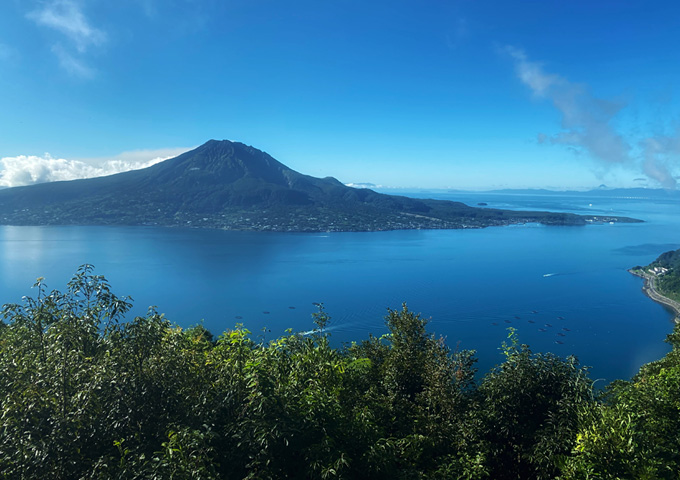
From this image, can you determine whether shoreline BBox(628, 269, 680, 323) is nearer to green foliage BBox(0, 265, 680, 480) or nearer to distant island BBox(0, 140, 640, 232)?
green foliage BBox(0, 265, 680, 480)

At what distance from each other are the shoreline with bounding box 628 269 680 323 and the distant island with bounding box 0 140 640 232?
40195 mm

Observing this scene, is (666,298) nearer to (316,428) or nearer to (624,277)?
(624,277)

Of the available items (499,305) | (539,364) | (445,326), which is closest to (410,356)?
(539,364)

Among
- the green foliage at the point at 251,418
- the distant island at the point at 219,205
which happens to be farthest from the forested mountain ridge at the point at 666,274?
the distant island at the point at 219,205

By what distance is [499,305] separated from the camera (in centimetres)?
2830

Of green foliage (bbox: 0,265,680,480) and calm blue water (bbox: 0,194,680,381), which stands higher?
green foliage (bbox: 0,265,680,480)

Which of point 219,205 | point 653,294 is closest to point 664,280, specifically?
point 653,294

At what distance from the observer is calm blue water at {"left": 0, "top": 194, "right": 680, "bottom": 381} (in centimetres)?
2341

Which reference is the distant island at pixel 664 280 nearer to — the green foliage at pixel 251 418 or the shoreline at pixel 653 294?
the shoreline at pixel 653 294

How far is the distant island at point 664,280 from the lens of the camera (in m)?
30.4

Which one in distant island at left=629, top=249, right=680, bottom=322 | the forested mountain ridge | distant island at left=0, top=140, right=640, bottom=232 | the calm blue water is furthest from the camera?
distant island at left=0, top=140, right=640, bottom=232

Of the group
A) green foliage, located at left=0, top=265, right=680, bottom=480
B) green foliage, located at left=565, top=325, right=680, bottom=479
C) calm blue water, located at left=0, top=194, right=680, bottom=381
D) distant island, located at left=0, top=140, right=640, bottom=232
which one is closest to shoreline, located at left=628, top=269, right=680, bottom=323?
calm blue water, located at left=0, top=194, right=680, bottom=381

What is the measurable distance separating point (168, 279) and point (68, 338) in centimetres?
3289

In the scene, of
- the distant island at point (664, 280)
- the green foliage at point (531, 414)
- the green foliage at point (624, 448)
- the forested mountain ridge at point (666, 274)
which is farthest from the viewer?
the forested mountain ridge at point (666, 274)
